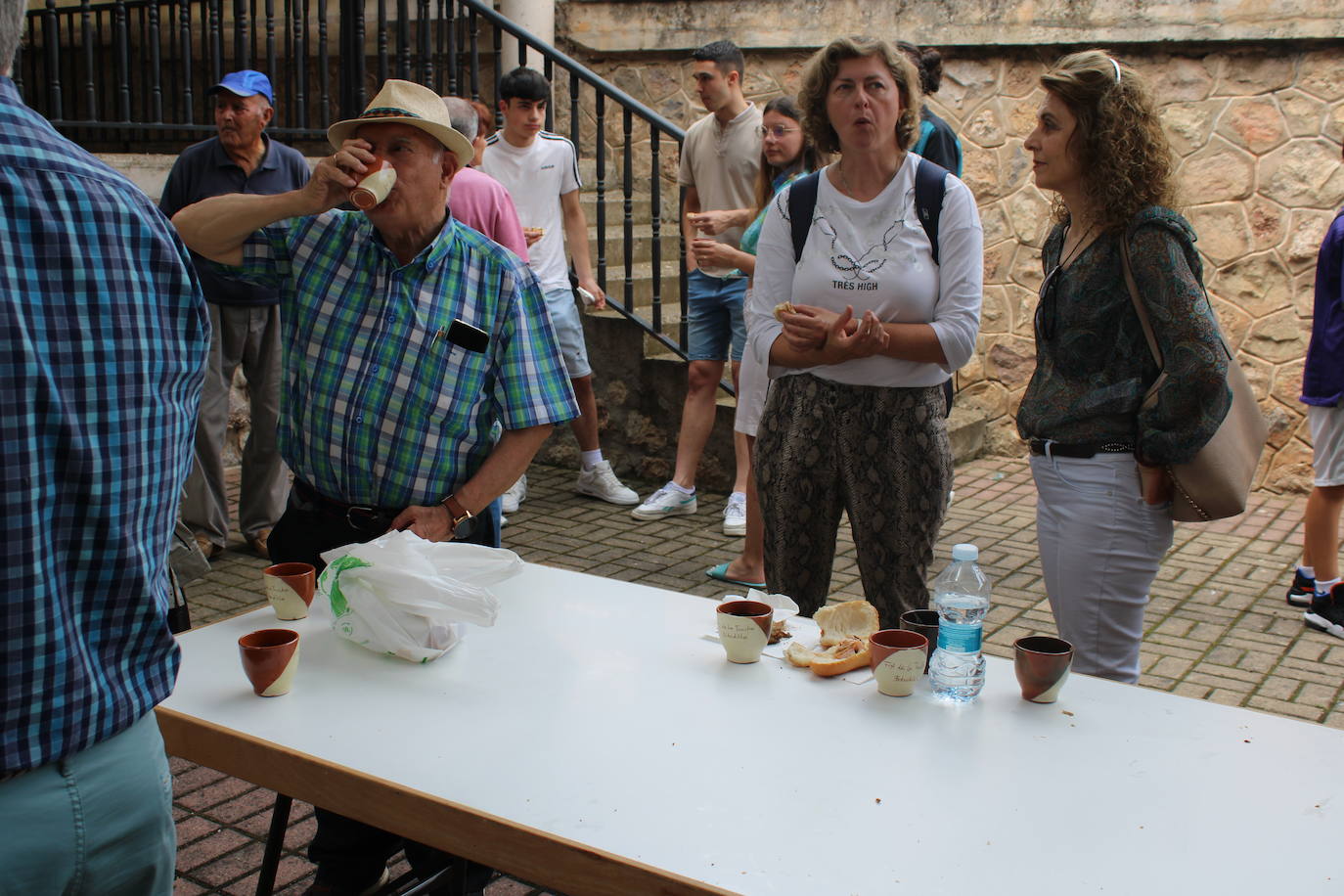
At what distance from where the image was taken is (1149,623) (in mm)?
4918

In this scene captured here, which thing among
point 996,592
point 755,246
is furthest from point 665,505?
point 755,246

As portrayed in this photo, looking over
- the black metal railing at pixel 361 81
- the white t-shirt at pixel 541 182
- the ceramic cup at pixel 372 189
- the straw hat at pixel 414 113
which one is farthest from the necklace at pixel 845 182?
the black metal railing at pixel 361 81

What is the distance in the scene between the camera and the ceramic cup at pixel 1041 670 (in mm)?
2135

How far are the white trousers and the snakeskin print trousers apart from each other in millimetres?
492

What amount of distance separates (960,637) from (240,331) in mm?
4176

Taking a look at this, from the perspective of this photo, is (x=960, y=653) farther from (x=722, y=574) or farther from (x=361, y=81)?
(x=361, y=81)

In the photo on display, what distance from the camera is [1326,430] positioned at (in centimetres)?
490

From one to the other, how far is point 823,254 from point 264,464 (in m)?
3.25

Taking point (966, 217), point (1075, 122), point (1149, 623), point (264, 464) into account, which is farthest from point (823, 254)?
point (264, 464)

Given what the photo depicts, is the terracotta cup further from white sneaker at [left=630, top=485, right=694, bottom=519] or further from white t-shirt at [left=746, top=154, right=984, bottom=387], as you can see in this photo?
white sneaker at [left=630, top=485, right=694, bottom=519]

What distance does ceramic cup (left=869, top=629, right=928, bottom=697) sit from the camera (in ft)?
7.13

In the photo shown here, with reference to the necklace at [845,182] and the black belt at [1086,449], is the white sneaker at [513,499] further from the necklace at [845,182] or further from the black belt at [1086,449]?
the black belt at [1086,449]

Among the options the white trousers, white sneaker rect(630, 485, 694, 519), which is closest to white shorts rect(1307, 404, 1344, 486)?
the white trousers

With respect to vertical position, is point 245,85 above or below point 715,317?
above
